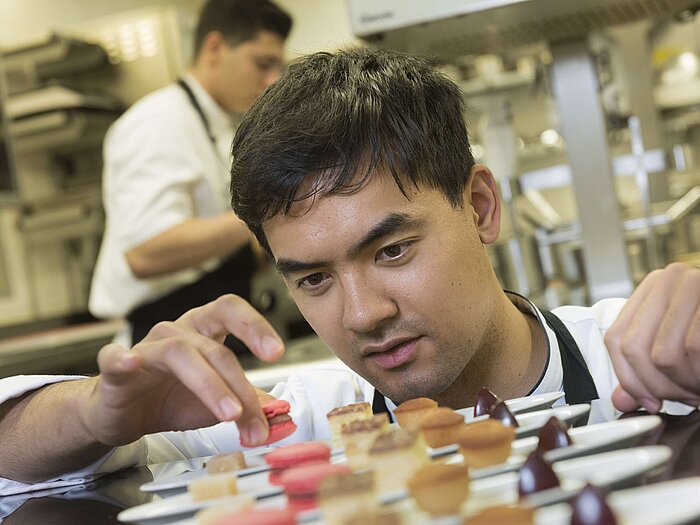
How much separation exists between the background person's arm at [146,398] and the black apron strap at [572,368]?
1.26 feet

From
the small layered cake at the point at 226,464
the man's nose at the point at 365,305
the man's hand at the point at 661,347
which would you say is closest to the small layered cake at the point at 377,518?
the small layered cake at the point at 226,464

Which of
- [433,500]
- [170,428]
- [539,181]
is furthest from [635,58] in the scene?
[433,500]

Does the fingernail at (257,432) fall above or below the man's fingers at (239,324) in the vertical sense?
below

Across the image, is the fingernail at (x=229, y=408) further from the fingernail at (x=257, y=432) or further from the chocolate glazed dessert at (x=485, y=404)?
the chocolate glazed dessert at (x=485, y=404)

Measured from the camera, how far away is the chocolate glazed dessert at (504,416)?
2.04ft

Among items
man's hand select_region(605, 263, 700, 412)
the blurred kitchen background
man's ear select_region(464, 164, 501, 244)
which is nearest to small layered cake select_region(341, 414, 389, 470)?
man's hand select_region(605, 263, 700, 412)

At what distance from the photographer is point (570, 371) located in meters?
1.09

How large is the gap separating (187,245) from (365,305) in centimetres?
121

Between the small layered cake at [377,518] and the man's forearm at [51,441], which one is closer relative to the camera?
the small layered cake at [377,518]

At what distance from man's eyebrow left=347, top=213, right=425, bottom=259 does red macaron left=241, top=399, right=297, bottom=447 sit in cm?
23

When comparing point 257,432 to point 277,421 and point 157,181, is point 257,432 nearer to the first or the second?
point 277,421

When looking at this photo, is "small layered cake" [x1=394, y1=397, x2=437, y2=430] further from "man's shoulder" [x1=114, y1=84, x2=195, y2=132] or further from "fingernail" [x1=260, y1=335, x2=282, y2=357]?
"man's shoulder" [x1=114, y1=84, x2=195, y2=132]

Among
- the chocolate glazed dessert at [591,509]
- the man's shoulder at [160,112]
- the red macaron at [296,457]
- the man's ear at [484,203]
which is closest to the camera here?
the chocolate glazed dessert at [591,509]

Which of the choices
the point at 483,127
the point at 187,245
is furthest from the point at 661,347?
the point at 483,127
